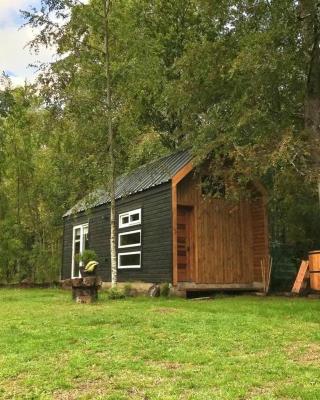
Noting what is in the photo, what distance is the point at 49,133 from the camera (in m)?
14.8

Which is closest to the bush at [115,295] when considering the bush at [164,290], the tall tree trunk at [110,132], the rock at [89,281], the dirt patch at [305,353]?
the tall tree trunk at [110,132]

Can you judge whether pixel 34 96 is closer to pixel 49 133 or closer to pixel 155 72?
pixel 49 133

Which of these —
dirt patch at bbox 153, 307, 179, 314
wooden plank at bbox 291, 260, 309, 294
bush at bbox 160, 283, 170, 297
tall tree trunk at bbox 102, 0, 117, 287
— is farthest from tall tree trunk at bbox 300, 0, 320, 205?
tall tree trunk at bbox 102, 0, 117, 287

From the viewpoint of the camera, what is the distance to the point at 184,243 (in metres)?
15.5

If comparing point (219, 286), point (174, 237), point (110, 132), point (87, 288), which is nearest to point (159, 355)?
point (87, 288)

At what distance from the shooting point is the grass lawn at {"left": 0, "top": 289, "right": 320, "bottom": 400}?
4.63 meters

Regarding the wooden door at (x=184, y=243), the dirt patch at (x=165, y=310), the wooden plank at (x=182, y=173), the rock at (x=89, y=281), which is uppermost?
the wooden plank at (x=182, y=173)

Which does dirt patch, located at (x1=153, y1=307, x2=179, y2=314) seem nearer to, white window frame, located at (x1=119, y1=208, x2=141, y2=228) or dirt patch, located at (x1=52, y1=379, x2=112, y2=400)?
dirt patch, located at (x1=52, y1=379, x2=112, y2=400)

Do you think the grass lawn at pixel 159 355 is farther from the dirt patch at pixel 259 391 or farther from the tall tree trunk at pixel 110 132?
the tall tree trunk at pixel 110 132

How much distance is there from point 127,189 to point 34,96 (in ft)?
15.3

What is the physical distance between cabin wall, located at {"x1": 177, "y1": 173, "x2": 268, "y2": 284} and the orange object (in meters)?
2.31

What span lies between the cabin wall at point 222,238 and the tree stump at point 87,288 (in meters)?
3.78

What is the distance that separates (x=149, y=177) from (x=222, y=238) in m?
3.28

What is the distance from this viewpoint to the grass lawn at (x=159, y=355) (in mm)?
4633
